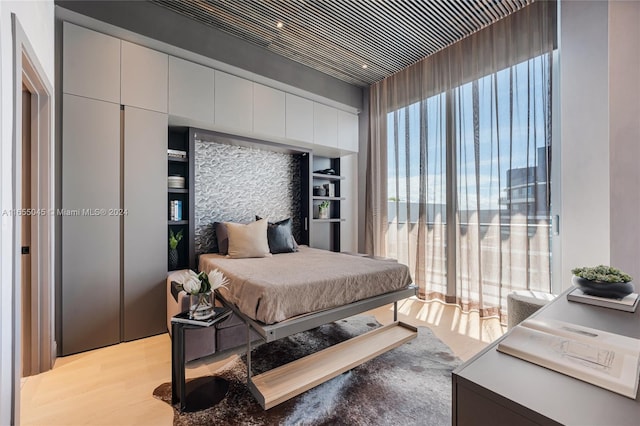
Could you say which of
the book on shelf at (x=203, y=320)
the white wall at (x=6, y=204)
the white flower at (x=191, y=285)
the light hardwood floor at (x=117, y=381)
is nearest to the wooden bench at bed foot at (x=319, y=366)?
the book on shelf at (x=203, y=320)

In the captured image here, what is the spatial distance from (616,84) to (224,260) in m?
3.45

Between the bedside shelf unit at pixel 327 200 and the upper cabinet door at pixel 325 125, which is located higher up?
the upper cabinet door at pixel 325 125

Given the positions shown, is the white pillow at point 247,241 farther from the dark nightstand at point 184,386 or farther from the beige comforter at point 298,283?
the dark nightstand at point 184,386

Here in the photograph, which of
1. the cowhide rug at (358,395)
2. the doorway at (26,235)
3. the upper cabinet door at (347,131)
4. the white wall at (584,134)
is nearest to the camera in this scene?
the cowhide rug at (358,395)

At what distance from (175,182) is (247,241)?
1014mm

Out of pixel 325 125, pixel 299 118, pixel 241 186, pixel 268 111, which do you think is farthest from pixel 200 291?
pixel 325 125

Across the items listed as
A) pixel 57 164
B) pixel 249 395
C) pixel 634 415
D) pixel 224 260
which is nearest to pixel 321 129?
pixel 224 260

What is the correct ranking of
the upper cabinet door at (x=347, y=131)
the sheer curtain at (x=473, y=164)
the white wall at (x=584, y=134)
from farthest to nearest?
the upper cabinet door at (x=347, y=131)
the sheer curtain at (x=473, y=164)
the white wall at (x=584, y=134)

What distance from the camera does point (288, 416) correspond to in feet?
5.32

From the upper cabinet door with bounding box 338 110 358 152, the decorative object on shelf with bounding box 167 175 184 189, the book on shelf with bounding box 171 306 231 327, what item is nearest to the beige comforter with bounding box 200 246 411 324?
the book on shelf with bounding box 171 306 231 327

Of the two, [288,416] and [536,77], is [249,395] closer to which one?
[288,416]

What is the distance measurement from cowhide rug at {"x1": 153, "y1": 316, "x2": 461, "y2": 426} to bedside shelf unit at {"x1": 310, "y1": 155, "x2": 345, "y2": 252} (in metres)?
2.22

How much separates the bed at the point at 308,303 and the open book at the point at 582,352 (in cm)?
126

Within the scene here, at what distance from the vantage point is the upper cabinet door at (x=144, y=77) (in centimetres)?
261
